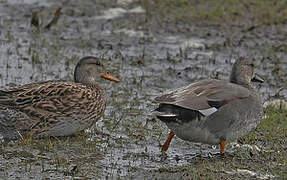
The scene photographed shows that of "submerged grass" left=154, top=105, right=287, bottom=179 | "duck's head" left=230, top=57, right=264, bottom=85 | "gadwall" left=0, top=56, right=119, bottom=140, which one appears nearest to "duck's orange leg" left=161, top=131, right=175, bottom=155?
"submerged grass" left=154, top=105, right=287, bottom=179

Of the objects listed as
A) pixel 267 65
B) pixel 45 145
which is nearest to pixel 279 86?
pixel 267 65

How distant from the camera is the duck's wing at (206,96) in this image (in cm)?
716

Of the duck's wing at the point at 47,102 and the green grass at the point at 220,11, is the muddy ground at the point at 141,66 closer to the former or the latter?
the green grass at the point at 220,11

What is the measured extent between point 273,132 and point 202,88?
1.41 meters

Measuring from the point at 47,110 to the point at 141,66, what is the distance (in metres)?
3.57

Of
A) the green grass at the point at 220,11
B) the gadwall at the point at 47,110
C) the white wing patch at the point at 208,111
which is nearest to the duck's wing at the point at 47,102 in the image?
the gadwall at the point at 47,110

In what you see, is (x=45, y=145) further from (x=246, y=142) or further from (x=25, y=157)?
(x=246, y=142)

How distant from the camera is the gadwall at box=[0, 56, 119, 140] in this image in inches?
305

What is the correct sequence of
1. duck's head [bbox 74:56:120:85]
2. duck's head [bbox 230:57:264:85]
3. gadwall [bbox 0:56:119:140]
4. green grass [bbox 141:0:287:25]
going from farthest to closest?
green grass [bbox 141:0:287:25] → duck's head [bbox 74:56:120:85] → duck's head [bbox 230:57:264:85] → gadwall [bbox 0:56:119:140]

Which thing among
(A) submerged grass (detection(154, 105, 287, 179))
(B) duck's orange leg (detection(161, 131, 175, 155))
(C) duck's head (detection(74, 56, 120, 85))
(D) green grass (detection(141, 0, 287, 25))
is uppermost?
(D) green grass (detection(141, 0, 287, 25))

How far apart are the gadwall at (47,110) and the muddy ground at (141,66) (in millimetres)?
171

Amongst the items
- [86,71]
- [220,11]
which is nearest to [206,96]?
[86,71]

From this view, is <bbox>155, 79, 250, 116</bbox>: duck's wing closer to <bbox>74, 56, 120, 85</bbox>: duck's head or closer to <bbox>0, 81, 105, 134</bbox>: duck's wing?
<bbox>0, 81, 105, 134</bbox>: duck's wing

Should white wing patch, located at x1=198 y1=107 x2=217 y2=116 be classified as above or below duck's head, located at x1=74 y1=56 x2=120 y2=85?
below
